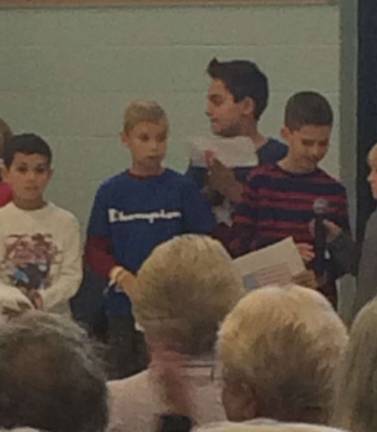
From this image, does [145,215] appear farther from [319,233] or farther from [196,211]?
[319,233]

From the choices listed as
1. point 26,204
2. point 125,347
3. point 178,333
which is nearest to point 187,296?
point 178,333

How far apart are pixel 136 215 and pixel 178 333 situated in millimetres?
2062

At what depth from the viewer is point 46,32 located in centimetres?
586

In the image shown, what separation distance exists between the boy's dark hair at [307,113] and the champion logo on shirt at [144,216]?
52cm

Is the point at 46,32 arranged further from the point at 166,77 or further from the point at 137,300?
the point at 137,300

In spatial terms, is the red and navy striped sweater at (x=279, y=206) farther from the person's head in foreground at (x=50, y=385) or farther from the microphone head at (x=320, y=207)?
the person's head in foreground at (x=50, y=385)

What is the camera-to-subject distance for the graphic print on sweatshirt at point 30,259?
4926 millimetres

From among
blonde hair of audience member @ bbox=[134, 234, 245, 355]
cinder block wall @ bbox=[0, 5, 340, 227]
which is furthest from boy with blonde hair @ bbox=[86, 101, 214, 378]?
blonde hair of audience member @ bbox=[134, 234, 245, 355]

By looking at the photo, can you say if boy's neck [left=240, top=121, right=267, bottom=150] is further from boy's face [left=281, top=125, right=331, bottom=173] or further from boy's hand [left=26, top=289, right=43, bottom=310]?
boy's hand [left=26, top=289, right=43, bottom=310]

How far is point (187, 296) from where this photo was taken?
2.87 metres

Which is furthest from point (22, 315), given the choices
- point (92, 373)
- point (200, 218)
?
point (200, 218)

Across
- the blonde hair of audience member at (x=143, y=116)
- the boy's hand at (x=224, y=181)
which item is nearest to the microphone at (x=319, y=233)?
the boy's hand at (x=224, y=181)

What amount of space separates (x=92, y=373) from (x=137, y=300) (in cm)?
83

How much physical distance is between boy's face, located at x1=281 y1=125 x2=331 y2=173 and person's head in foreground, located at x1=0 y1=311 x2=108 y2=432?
268 cm
